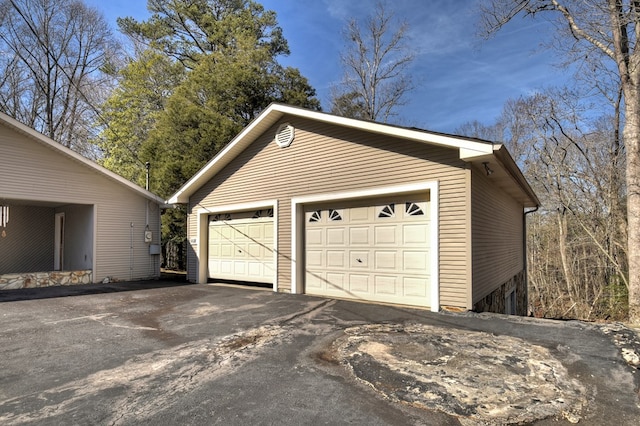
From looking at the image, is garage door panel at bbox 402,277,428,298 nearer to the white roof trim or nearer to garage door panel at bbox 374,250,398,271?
garage door panel at bbox 374,250,398,271

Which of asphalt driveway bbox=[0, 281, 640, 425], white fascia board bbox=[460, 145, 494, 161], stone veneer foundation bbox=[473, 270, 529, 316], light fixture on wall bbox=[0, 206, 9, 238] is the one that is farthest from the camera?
light fixture on wall bbox=[0, 206, 9, 238]

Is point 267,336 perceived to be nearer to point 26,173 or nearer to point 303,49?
point 26,173

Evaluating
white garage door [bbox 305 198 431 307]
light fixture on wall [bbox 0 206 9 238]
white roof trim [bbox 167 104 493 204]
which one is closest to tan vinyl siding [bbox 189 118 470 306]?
white roof trim [bbox 167 104 493 204]

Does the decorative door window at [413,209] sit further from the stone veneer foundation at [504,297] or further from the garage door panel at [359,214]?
the stone veneer foundation at [504,297]

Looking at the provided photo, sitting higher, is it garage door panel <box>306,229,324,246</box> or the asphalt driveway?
garage door panel <box>306,229,324,246</box>

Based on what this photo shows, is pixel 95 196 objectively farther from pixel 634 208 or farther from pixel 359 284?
pixel 634 208

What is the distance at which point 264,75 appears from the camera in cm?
1662

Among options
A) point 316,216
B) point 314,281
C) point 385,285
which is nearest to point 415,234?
point 385,285

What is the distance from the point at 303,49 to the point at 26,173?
14.1 m

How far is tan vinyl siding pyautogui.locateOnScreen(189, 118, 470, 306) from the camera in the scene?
609 cm

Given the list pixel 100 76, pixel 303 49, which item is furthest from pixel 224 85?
pixel 100 76

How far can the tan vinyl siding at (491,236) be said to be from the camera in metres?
6.37

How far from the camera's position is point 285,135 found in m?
8.69

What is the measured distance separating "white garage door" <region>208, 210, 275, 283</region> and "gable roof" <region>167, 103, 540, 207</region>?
1406 mm
